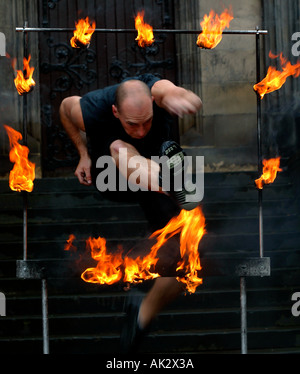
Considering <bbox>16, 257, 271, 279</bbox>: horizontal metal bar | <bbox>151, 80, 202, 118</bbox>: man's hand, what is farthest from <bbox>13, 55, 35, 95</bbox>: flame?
<bbox>16, 257, 271, 279</bbox>: horizontal metal bar

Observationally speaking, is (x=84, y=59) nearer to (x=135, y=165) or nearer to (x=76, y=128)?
(x=76, y=128)

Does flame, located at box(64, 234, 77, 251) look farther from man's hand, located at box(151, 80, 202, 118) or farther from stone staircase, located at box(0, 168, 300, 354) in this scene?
man's hand, located at box(151, 80, 202, 118)

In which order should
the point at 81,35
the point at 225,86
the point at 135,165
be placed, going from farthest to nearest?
the point at 225,86, the point at 81,35, the point at 135,165

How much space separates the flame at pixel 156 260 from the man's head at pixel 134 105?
0.85 m

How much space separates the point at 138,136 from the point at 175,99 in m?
0.51

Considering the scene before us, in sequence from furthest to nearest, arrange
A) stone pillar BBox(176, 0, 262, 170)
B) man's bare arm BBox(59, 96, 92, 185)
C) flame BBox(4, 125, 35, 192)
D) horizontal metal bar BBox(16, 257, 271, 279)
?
stone pillar BBox(176, 0, 262, 170) → man's bare arm BBox(59, 96, 92, 185) → flame BBox(4, 125, 35, 192) → horizontal metal bar BBox(16, 257, 271, 279)

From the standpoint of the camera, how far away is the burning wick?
12.5 ft

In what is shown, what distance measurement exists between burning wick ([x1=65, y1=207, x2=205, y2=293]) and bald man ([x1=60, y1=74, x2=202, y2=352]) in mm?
100

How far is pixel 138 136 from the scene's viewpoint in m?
3.93

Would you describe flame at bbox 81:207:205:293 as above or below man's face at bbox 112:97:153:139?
below

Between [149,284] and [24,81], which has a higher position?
[24,81]

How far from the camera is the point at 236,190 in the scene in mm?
6504

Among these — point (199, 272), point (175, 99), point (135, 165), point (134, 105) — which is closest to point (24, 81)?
point (134, 105)
